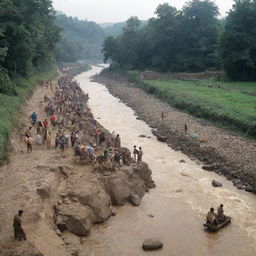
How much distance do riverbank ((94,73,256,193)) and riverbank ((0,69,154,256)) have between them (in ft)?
20.5

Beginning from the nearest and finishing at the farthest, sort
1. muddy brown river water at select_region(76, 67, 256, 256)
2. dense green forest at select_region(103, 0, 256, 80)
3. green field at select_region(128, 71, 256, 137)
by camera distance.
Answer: muddy brown river water at select_region(76, 67, 256, 256)
green field at select_region(128, 71, 256, 137)
dense green forest at select_region(103, 0, 256, 80)

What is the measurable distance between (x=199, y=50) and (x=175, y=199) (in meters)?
55.0

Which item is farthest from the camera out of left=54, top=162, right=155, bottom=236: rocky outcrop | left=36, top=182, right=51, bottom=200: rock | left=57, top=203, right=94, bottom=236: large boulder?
left=36, top=182, right=51, bottom=200: rock

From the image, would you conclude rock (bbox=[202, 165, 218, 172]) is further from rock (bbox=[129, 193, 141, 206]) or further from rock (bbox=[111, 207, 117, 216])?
rock (bbox=[111, 207, 117, 216])

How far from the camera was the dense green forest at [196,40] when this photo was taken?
56.5 m

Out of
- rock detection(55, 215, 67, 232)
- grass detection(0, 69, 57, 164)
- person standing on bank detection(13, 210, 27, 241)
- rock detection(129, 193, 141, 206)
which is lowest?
rock detection(129, 193, 141, 206)

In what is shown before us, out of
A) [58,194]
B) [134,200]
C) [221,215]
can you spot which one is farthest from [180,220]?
[58,194]

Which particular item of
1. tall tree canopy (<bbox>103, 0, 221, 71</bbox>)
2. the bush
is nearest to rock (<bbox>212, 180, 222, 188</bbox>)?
the bush

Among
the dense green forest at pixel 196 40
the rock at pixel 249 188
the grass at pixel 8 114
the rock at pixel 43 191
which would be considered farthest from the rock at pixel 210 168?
the dense green forest at pixel 196 40

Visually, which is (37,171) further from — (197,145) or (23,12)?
(23,12)

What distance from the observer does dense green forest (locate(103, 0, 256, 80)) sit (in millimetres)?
56469

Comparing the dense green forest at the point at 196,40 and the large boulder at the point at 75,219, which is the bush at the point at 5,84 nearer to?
the large boulder at the point at 75,219

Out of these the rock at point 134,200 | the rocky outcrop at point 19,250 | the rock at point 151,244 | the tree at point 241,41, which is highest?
the tree at point 241,41

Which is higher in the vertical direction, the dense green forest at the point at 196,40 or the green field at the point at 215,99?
the dense green forest at the point at 196,40
